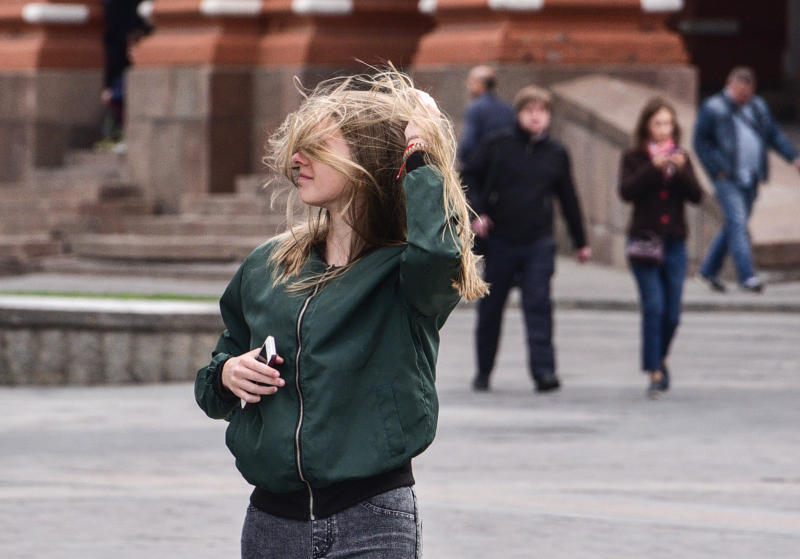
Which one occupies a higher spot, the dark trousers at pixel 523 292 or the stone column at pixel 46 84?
the dark trousers at pixel 523 292

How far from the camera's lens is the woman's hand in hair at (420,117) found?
3586 mm

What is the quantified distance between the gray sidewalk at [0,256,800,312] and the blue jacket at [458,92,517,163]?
1.36m

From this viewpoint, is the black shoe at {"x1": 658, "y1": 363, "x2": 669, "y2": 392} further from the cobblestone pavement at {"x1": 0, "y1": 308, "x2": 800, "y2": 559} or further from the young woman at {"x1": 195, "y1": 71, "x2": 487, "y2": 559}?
the young woman at {"x1": 195, "y1": 71, "x2": 487, "y2": 559}

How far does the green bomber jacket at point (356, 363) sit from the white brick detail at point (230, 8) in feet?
54.6

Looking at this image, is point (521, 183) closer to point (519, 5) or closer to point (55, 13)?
point (519, 5)

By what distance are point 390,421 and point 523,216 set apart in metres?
6.84

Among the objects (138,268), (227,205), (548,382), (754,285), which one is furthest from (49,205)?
(548,382)

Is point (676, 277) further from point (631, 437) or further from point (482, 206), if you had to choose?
point (631, 437)

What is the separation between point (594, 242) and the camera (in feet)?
57.9

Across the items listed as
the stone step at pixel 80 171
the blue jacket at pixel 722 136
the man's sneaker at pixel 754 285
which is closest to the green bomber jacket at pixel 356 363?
the man's sneaker at pixel 754 285

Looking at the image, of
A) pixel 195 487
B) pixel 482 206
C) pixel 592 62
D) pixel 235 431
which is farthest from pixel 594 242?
pixel 235 431

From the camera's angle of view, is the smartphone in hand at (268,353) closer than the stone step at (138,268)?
Yes

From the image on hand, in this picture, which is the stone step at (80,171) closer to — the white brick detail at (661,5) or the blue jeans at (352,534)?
the white brick detail at (661,5)

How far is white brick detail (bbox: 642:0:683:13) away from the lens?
18.4 m
